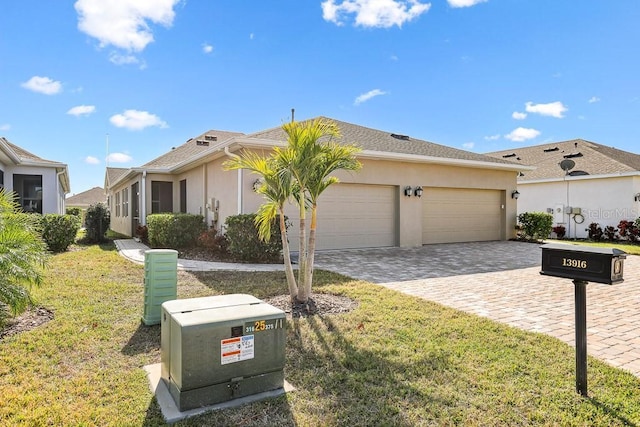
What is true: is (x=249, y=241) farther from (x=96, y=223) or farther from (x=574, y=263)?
(x=96, y=223)

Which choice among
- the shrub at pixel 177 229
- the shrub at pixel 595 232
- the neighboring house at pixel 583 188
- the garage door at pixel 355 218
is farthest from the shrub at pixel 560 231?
the shrub at pixel 177 229

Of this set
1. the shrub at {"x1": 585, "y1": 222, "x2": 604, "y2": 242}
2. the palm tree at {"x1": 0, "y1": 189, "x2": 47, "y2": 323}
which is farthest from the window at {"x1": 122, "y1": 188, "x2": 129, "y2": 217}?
the shrub at {"x1": 585, "y1": 222, "x2": 604, "y2": 242}

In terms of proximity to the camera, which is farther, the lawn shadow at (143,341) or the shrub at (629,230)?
the shrub at (629,230)

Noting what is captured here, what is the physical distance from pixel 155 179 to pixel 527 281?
14.6 m

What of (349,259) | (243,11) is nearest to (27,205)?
(243,11)

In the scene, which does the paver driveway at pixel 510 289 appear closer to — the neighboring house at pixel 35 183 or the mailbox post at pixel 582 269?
the mailbox post at pixel 582 269

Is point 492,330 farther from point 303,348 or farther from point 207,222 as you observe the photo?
point 207,222

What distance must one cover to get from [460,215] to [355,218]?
16.2 ft

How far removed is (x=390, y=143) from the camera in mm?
13180

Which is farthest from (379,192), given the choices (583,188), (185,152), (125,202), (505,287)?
(125,202)

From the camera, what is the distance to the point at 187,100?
1706cm

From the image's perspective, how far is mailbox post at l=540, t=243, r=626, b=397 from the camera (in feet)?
9.02

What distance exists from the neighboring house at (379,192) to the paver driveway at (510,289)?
3.53 ft

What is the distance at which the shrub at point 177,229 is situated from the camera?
11.6 meters
